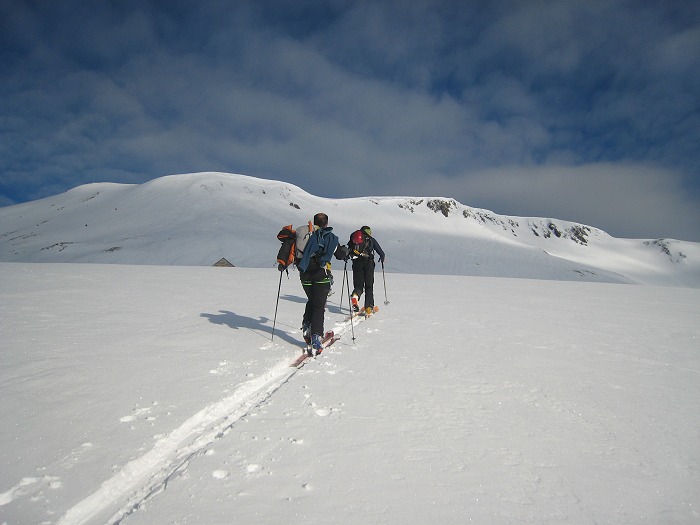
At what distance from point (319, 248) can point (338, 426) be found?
3.51 m

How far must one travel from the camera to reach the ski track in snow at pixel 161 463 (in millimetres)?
2369

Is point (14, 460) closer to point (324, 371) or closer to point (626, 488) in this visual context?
point (324, 371)

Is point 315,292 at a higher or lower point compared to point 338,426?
higher

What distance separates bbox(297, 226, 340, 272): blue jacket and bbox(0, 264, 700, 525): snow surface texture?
Result: 1.51m

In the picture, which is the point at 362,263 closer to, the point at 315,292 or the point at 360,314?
the point at 360,314

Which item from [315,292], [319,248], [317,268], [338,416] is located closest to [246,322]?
[315,292]

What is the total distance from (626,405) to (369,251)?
6.64m

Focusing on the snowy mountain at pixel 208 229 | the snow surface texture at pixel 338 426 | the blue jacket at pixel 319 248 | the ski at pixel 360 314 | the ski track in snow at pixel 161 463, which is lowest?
the ski track in snow at pixel 161 463

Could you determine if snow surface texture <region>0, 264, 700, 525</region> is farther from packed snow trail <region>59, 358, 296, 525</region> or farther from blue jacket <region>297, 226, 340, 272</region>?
blue jacket <region>297, 226, 340, 272</region>

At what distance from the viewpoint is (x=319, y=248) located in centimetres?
638

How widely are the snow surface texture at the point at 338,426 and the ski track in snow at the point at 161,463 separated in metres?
0.01

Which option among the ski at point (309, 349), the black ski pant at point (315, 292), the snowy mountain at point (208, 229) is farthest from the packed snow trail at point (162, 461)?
the snowy mountain at point (208, 229)

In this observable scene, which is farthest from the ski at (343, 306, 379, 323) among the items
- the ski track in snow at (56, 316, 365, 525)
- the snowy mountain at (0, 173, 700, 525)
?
the ski track in snow at (56, 316, 365, 525)

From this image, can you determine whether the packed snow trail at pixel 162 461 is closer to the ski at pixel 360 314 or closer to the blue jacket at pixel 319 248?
the blue jacket at pixel 319 248
